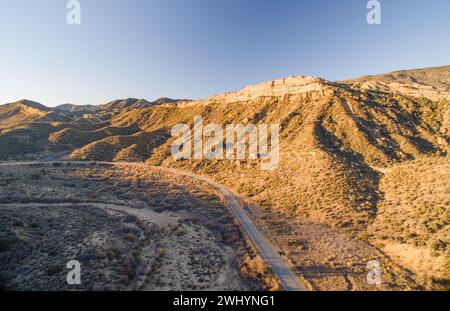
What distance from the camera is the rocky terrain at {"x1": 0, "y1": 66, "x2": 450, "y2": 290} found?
60.1 feet

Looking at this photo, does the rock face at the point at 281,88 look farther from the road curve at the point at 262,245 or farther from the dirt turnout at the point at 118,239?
the dirt turnout at the point at 118,239

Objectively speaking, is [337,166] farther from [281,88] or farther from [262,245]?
[281,88]

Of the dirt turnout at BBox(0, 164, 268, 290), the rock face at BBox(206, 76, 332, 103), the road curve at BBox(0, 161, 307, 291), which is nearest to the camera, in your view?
the dirt turnout at BBox(0, 164, 268, 290)

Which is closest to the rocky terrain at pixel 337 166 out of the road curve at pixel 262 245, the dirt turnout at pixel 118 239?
the road curve at pixel 262 245

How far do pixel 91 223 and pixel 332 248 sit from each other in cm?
2106

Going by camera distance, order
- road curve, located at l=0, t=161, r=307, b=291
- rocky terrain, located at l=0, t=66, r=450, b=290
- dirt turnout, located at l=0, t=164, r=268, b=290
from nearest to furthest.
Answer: dirt turnout, located at l=0, t=164, r=268, b=290 → road curve, located at l=0, t=161, r=307, b=291 → rocky terrain, located at l=0, t=66, r=450, b=290

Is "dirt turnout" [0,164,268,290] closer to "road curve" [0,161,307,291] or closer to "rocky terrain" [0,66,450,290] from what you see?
"road curve" [0,161,307,291]

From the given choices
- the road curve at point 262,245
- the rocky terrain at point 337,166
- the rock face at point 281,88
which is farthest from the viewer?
the rock face at point 281,88

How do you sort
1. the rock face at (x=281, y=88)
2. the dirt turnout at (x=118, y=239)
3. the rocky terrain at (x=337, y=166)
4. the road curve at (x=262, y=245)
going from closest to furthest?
the dirt turnout at (x=118, y=239), the road curve at (x=262, y=245), the rocky terrain at (x=337, y=166), the rock face at (x=281, y=88)

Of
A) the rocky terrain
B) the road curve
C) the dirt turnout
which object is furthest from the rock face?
the dirt turnout

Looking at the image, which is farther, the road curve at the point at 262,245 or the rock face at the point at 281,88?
the rock face at the point at 281,88

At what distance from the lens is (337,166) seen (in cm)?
3425

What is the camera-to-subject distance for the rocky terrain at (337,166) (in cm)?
1833

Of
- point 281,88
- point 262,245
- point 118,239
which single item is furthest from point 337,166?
point 281,88
